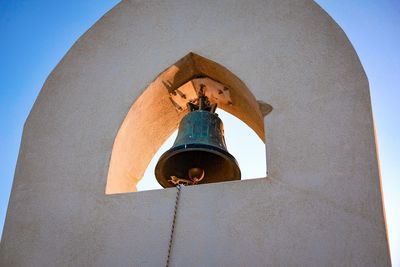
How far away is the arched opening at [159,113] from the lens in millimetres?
3465

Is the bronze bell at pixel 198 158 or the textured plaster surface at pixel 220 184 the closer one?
the textured plaster surface at pixel 220 184

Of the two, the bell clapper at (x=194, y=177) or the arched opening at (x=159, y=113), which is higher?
the arched opening at (x=159, y=113)

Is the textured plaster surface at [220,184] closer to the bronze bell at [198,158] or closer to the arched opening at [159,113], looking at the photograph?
the arched opening at [159,113]

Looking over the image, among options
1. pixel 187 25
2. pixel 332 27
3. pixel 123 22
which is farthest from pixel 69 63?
pixel 332 27

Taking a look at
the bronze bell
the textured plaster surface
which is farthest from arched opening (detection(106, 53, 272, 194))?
the bronze bell

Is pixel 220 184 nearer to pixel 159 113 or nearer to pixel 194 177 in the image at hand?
pixel 194 177

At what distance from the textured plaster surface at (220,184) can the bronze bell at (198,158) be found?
1.05 feet

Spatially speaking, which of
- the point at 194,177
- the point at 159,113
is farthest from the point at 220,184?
the point at 159,113

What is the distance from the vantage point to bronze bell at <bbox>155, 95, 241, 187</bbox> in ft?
11.1

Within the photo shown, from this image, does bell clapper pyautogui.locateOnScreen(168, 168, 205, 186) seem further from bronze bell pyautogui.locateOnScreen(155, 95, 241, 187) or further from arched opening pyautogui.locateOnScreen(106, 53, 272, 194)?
arched opening pyautogui.locateOnScreen(106, 53, 272, 194)

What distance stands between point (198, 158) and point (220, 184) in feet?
1.91

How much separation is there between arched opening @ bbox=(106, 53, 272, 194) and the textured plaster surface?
5cm

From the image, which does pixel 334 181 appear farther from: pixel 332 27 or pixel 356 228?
pixel 332 27

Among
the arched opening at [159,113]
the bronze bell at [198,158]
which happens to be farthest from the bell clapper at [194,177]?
the arched opening at [159,113]
